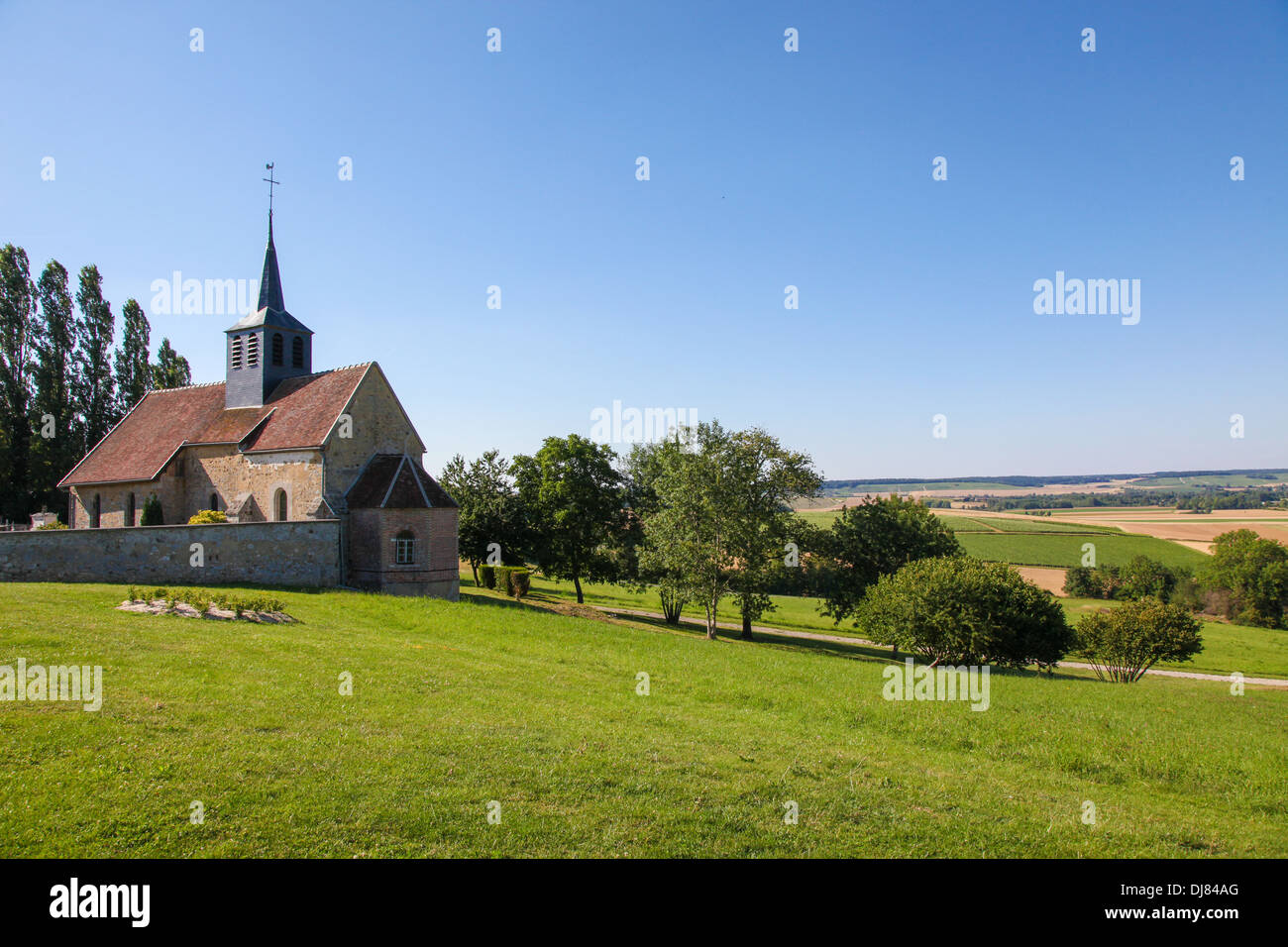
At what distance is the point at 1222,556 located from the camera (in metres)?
76.2

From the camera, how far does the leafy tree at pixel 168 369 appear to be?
51.9 meters

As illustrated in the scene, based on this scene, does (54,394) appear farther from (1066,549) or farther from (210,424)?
(1066,549)

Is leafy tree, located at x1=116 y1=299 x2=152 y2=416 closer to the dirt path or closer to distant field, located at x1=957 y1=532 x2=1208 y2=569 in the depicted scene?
the dirt path

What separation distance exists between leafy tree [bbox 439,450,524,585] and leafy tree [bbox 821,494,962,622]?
802 inches

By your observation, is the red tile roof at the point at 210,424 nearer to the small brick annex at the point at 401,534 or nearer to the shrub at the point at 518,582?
the small brick annex at the point at 401,534

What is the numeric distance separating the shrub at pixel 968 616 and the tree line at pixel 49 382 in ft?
171

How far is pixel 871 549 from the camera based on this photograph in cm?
4562

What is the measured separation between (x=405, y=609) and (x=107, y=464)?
24.6m

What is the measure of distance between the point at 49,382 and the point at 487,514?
3072 cm

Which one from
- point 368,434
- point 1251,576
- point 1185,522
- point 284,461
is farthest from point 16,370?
point 1185,522

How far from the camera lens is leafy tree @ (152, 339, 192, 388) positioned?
51.9m

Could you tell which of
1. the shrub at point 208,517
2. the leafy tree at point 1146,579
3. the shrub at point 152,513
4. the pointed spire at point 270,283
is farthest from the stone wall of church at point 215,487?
the leafy tree at point 1146,579

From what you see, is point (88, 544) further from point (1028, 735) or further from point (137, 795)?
point (1028, 735)
